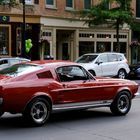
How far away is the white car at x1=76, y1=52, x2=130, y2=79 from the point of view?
26538 millimetres

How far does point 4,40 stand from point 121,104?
66.8ft

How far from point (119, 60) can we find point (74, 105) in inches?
660

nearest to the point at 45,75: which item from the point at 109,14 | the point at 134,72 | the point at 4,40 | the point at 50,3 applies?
the point at 134,72

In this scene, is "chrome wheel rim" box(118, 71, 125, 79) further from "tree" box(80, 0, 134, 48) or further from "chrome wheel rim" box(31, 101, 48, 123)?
"chrome wheel rim" box(31, 101, 48, 123)

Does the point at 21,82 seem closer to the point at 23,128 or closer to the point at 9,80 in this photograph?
the point at 9,80

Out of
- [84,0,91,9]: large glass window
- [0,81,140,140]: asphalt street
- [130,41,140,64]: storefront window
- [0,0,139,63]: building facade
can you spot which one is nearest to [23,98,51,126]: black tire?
[0,81,140,140]: asphalt street

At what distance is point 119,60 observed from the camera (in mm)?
28172

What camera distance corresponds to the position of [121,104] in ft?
42.2

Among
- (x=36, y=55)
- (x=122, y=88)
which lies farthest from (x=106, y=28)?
(x=122, y=88)

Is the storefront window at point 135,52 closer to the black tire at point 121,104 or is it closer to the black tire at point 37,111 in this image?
the black tire at point 121,104

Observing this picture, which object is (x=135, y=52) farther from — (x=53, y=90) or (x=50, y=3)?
(x=53, y=90)

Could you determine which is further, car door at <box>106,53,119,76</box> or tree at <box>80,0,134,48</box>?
tree at <box>80,0,134,48</box>

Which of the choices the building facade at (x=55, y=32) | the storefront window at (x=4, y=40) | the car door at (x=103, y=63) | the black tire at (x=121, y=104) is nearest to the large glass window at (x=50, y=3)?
the building facade at (x=55, y=32)

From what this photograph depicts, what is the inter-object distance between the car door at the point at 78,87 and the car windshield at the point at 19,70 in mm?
642
